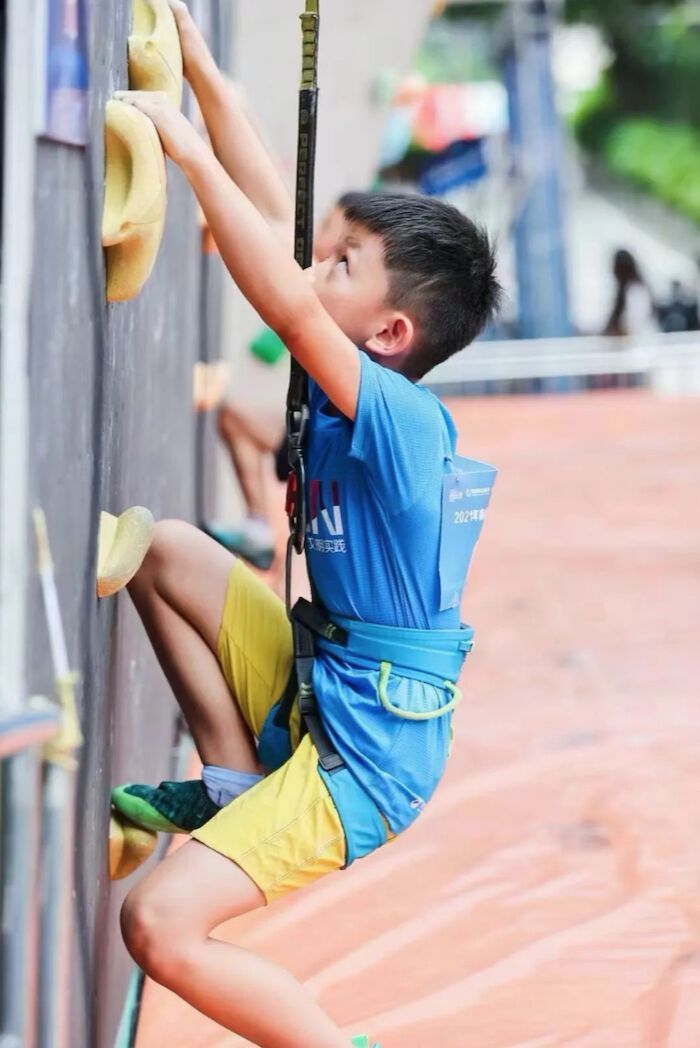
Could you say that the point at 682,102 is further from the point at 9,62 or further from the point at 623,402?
the point at 9,62

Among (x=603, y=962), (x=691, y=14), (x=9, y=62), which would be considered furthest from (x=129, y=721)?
(x=691, y=14)

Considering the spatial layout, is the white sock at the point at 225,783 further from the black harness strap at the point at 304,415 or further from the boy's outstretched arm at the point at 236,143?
the boy's outstretched arm at the point at 236,143

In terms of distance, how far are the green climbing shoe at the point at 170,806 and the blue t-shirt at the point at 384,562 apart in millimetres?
336

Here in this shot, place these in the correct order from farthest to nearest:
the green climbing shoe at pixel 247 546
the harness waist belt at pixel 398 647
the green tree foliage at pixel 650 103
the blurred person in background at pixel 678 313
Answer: the green tree foliage at pixel 650 103, the blurred person in background at pixel 678 313, the green climbing shoe at pixel 247 546, the harness waist belt at pixel 398 647

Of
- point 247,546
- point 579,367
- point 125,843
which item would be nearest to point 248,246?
point 125,843

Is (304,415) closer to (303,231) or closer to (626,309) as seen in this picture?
(303,231)

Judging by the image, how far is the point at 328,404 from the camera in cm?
227

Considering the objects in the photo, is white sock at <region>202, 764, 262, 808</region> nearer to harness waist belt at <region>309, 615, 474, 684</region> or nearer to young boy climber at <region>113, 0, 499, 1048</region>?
young boy climber at <region>113, 0, 499, 1048</region>

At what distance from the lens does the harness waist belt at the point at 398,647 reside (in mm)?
2201

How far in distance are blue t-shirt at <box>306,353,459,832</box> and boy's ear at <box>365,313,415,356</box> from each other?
100mm

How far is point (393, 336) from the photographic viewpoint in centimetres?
225

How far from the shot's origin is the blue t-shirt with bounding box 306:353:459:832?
2152mm

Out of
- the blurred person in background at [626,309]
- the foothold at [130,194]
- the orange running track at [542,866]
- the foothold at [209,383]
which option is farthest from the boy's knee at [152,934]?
the blurred person in background at [626,309]

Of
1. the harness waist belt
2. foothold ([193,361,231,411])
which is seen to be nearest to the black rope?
the harness waist belt
